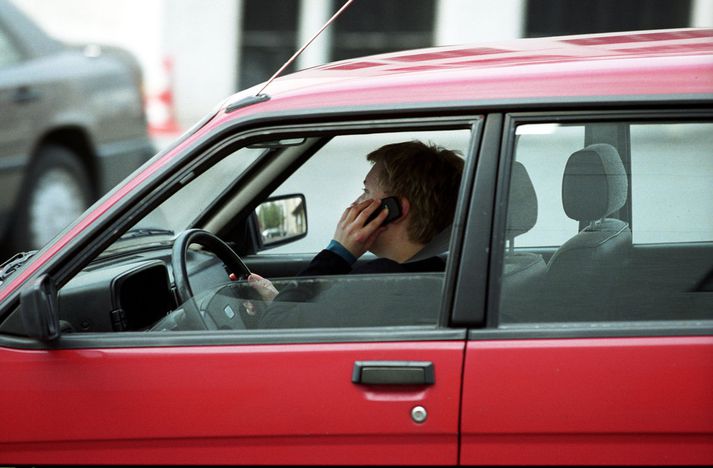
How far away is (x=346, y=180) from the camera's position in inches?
148

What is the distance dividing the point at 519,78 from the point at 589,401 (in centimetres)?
68

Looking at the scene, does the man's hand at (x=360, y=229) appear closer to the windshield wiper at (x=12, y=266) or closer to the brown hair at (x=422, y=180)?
the brown hair at (x=422, y=180)

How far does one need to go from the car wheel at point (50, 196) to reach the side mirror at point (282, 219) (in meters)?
3.22

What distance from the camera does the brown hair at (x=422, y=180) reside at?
276 centimetres

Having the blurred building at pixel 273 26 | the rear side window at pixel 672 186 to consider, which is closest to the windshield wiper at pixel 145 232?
the rear side window at pixel 672 186

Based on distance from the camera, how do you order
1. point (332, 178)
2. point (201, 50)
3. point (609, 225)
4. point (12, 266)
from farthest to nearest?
point (201, 50)
point (332, 178)
point (12, 266)
point (609, 225)

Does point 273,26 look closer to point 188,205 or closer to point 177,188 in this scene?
→ point 188,205

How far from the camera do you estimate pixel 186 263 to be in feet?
9.64

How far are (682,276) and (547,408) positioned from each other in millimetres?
417

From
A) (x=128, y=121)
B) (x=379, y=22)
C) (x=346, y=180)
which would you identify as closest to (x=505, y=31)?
(x=379, y=22)

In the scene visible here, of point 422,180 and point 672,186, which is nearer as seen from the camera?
point 672,186

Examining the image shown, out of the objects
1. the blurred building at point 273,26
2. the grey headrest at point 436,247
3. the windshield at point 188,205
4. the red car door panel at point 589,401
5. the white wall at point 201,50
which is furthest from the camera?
the white wall at point 201,50

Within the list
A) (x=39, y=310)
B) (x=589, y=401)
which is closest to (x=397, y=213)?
(x=589, y=401)

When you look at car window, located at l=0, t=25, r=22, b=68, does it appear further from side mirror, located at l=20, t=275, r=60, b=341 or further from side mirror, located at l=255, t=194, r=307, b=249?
side mirror, located at l=20, t=275, r=60, b=341
